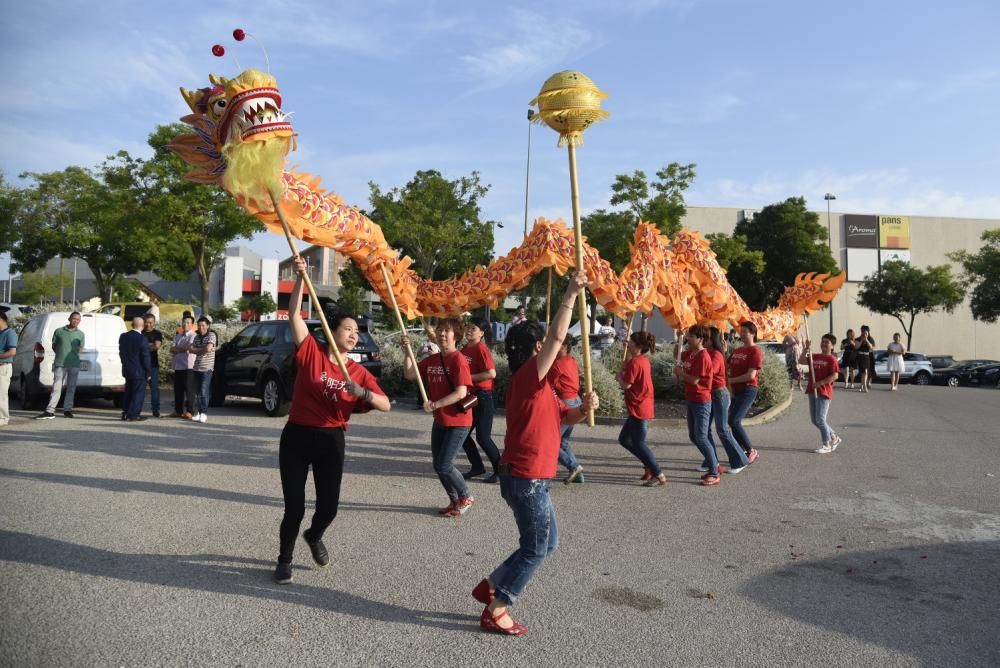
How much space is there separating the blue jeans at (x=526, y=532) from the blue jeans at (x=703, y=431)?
4526 mm

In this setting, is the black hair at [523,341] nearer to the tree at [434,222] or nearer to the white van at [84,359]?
the white van at [84,359]

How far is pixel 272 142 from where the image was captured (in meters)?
5.48

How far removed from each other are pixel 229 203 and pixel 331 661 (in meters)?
23.2

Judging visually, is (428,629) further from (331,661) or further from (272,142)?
(272,142)

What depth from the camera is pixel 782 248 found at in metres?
37.0

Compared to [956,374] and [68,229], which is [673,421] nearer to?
[956,374]

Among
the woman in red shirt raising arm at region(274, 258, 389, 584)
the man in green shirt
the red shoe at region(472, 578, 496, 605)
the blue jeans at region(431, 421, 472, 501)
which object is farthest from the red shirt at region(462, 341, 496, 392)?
the man in green shirt

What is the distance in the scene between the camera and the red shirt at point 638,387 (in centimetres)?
776

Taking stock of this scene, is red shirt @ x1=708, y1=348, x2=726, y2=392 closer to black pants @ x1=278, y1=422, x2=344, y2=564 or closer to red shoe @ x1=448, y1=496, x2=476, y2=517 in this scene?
red shoe @ x1=448, y1=496, x2=476, y2=517

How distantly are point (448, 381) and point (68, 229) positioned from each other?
27994 millimetres

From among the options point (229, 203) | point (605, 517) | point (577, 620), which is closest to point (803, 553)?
point (605, 517)

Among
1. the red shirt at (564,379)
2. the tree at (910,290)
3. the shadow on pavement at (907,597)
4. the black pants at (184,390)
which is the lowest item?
the shadow on pavement at (907,597)

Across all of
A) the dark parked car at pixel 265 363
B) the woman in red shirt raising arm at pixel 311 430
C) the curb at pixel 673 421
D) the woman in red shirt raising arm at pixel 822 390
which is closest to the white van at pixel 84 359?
the dark parked car at pixel 265 363

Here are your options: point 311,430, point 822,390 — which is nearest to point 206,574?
point 311,430
